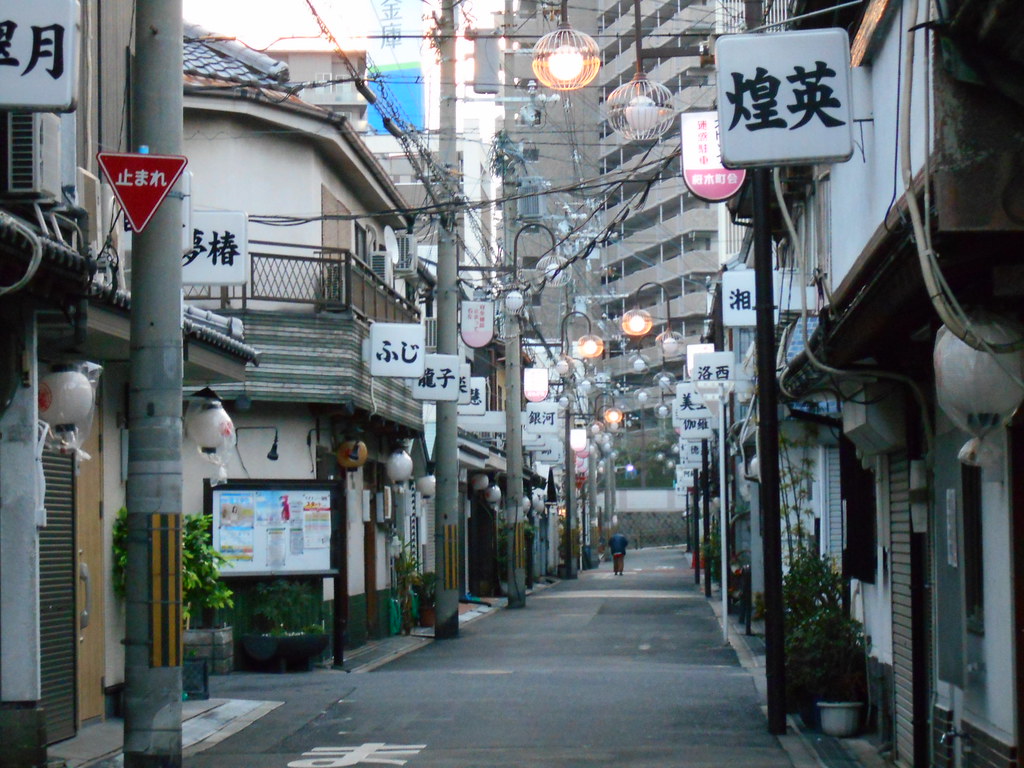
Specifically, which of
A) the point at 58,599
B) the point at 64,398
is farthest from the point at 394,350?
the point at 64,398

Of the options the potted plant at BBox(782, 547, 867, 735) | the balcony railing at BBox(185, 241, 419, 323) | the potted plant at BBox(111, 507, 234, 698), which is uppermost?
the balcony railing at BBox(185, 241, 419, 323)

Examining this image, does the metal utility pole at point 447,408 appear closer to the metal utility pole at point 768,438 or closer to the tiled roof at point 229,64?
the tiled roof at point 229,64

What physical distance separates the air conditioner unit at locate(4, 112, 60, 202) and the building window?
7.06 metres

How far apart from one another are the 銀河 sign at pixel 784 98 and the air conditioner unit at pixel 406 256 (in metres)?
22.1

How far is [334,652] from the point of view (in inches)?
899

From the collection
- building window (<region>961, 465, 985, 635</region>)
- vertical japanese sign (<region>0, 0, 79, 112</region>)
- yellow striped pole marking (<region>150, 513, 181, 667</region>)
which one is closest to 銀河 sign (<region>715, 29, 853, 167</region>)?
building window (<region>961, 465, 985, 635</region>)

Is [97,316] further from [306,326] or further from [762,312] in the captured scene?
[306,326]

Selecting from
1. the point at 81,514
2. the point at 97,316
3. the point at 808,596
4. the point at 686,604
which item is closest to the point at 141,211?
the point at 97,316

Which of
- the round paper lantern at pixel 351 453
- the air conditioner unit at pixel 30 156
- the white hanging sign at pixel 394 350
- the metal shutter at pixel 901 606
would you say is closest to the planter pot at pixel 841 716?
the metal shutter at pixel 901 606

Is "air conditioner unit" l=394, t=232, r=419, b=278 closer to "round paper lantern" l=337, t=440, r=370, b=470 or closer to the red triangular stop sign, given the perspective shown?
"round paper lantern" l=337, t=440, r=370, b=470

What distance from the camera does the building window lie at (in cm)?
982

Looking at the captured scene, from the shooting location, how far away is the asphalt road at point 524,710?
1316 centimetres

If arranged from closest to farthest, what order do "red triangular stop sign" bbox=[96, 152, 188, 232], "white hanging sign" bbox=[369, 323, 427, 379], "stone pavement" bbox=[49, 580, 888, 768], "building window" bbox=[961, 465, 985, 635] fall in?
"building window" bbox=[961, 465, 985, 635] → "red triangular stop sign" bbox=[96, 152, 188, 232] → "stone pavement" bbox=[49, 580, 888, 768] → "white hanging sign" bbox=[369, 323, 427, 379]

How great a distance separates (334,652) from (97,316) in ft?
36.0
